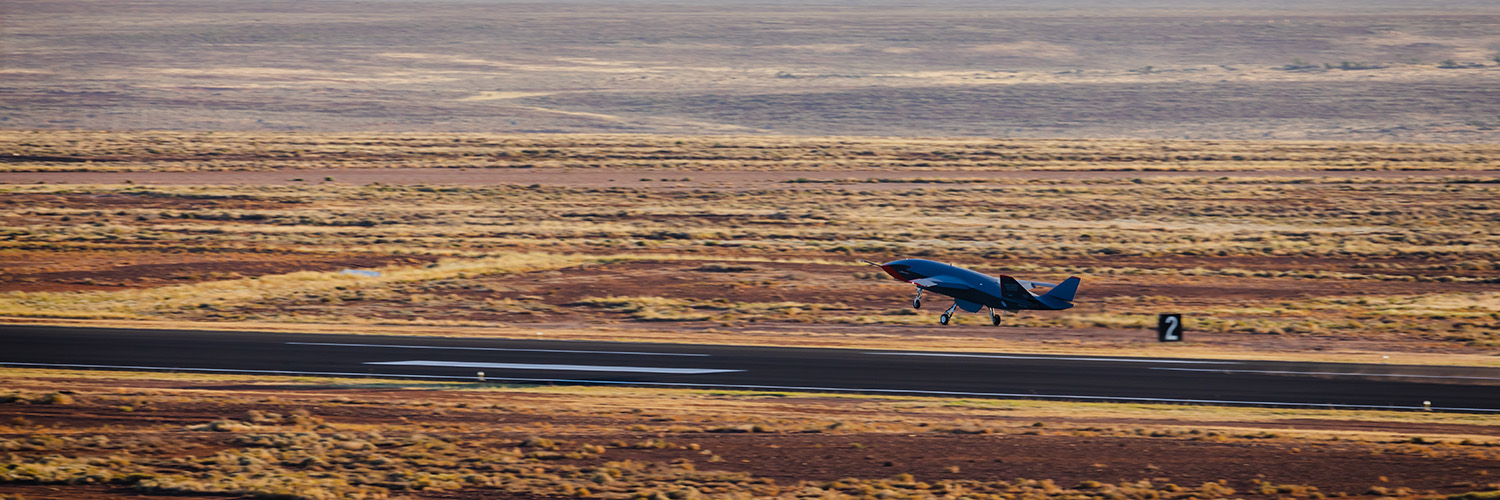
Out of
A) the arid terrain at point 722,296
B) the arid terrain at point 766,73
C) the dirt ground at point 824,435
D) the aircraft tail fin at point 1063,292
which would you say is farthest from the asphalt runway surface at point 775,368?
the arid terrain at point 766,73

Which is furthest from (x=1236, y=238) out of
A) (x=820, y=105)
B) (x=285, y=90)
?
(x=285, y=90)

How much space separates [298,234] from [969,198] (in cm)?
3273

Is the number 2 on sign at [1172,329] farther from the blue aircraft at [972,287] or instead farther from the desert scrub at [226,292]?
the desert scrub at [226,292]

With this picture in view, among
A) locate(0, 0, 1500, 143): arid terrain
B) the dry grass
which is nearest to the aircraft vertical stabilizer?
the dry grass

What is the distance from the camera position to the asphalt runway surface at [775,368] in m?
28.0

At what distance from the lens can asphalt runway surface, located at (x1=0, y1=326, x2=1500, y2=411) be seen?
91.8 feet

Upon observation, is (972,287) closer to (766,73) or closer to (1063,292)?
(1063,292)

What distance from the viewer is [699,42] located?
175125mm

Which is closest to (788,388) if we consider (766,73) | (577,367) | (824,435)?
(824,435)

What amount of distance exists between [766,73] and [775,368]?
126123mm

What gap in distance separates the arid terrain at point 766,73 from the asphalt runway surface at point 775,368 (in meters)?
87.2

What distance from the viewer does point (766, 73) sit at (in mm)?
154500

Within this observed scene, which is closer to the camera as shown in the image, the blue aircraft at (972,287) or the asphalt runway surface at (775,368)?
the asphalt runway surface at (775,368)

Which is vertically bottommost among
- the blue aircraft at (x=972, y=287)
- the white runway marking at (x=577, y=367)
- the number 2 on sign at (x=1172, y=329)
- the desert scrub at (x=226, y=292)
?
the desert scrub at (x=226, y=292)
